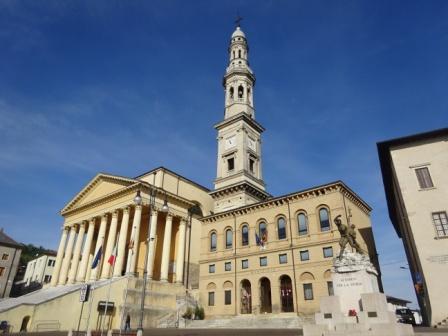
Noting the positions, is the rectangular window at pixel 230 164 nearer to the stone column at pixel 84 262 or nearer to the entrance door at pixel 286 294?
the entrance door at pixel 286 294

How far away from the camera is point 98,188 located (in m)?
46.5

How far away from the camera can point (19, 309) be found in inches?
1129

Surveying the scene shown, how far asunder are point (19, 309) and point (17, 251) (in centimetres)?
4020

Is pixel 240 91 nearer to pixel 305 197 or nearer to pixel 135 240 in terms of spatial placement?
pixel 305 197

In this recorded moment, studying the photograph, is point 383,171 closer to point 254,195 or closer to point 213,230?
point 254,195

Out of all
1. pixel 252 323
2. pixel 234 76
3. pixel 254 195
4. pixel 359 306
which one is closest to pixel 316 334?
pixel 359 306

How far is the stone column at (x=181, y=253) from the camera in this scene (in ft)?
128

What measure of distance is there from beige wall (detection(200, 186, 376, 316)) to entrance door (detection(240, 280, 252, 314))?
0.46m

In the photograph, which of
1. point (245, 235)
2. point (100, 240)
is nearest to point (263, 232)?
point (245, 235)

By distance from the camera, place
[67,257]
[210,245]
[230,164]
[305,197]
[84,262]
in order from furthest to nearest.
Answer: [230,164]
[67,257]
[84,262]
[210,245]
[305,197]

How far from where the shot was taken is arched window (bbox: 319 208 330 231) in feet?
104

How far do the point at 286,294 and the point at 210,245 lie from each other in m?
11.6

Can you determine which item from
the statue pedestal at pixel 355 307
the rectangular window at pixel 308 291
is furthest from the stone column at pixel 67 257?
the statue pedestal at pixel 355 307

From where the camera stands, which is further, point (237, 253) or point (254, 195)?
point (254, 195)
